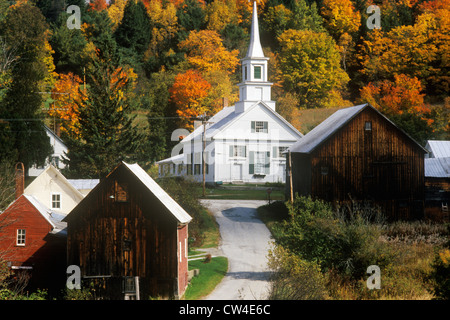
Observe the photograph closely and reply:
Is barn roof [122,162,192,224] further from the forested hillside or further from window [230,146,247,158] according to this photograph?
window [230,146,247,158]

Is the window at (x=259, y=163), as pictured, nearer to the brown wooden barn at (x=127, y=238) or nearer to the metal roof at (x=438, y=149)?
the metal roof at (x=438, y=149)

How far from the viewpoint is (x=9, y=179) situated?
50.0 m

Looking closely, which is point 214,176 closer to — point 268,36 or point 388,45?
point 388,45

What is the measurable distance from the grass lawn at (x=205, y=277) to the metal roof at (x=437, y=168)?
20195 mm

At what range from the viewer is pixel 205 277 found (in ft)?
112

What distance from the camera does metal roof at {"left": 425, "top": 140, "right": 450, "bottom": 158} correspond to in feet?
196

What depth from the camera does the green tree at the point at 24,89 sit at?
2464 inches

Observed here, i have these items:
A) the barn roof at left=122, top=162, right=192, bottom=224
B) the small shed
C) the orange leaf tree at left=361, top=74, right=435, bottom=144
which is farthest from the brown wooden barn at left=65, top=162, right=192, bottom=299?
the orange leaf tree at left=361, top=74, right=435, bottom=144

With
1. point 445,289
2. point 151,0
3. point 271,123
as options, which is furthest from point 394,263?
point 151,0

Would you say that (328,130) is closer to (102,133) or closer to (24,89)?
(102,133)

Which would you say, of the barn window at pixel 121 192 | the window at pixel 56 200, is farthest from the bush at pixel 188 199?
the barn window at pixel 121 192

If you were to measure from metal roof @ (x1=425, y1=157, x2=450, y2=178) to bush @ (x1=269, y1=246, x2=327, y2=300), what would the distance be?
22.0m

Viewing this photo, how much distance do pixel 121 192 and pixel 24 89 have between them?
39182mm

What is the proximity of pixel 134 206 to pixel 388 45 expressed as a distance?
70859 millimetres
